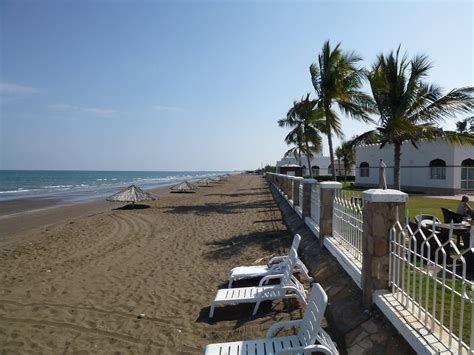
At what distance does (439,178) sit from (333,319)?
2200 cm

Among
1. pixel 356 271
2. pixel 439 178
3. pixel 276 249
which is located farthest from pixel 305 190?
pixel 439 178

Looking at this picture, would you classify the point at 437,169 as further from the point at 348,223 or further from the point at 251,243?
the point at 348,223

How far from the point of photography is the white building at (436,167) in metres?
21.5

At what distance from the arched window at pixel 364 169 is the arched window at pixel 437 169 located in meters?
6.19

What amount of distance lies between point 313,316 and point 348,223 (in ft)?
8.03

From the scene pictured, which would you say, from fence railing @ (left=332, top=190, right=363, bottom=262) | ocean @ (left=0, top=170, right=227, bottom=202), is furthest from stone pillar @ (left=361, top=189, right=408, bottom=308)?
ocean @ (left=0, top=170, right=227, bottom=202)

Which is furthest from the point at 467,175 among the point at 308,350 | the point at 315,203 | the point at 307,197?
the point at 308,350

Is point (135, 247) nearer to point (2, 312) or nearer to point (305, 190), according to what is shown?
point (2, 312)

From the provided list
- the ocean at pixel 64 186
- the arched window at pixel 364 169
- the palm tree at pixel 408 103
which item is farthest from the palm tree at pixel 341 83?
the ocean at pixel 64 186

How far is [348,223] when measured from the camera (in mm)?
5508

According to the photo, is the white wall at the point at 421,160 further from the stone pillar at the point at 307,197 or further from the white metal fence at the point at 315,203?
the white metal fence at the point at 315,203

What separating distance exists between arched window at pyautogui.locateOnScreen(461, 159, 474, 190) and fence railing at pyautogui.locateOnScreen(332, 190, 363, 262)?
64.2ft

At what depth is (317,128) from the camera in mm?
25828

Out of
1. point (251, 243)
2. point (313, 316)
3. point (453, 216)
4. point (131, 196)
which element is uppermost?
point (453, 216)
